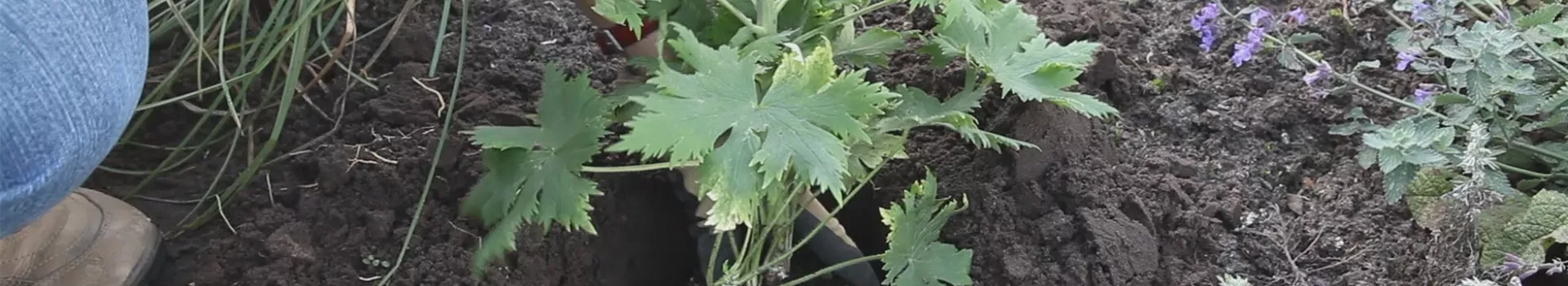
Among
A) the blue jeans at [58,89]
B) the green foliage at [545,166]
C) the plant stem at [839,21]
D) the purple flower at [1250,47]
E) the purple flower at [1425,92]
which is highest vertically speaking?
the blue jeans at [58,89]

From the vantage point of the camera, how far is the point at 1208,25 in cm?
137

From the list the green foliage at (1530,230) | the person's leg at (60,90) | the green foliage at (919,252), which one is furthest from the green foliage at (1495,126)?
the person's leg at (60,90)

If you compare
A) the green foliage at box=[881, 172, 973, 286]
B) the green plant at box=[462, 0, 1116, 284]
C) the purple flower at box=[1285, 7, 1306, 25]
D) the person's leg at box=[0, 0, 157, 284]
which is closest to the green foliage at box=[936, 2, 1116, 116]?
the green plant at box=[462, 0, 1116, 284]

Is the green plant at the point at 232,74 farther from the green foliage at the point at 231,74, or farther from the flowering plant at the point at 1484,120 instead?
the flowering plant at the point at 1484,120

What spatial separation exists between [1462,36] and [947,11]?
59 centimetres

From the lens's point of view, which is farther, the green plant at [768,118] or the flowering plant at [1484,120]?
the flowering plant at [1484,120]

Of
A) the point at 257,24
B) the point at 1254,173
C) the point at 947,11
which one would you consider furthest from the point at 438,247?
the point at 1254,173

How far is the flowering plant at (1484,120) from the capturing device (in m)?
1.14

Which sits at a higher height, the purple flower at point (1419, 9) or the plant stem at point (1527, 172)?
the purple flower at point (1419, 9)

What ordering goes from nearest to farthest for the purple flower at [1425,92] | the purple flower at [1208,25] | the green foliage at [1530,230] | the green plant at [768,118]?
the green plant at [768,118] < the green foliage at [1530,230] < the purple flower at [1425,92] < the purple flower at [1208,25]

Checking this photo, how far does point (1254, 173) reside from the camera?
130cm

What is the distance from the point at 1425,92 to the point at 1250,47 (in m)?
0.19

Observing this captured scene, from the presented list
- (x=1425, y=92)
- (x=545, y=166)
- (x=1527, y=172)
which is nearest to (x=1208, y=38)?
(x=1425, y=92)

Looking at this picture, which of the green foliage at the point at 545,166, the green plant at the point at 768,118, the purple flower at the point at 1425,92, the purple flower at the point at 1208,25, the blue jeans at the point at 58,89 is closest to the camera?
the blue jeans at the point at 58,89
